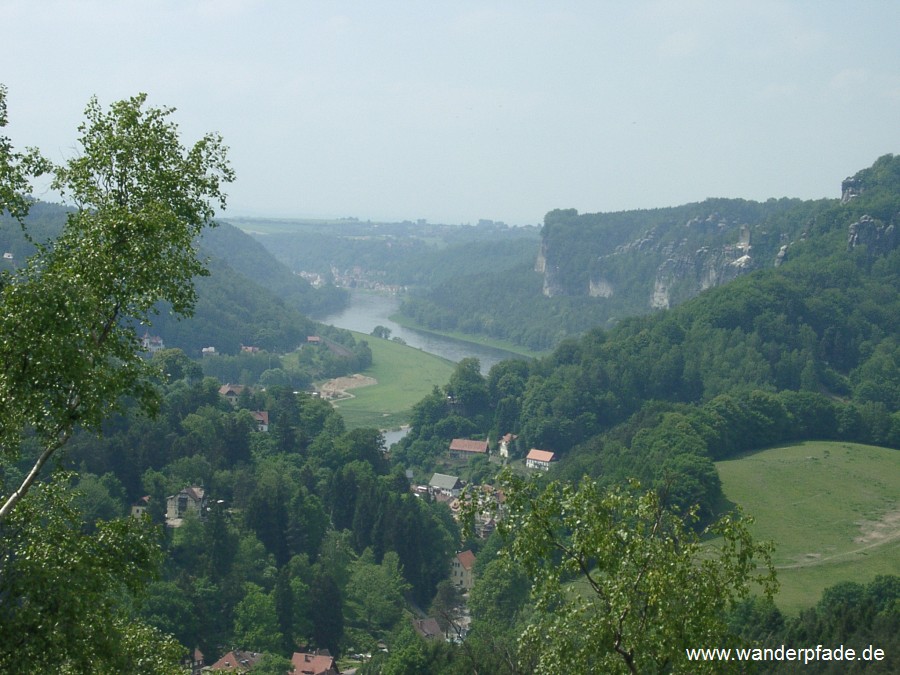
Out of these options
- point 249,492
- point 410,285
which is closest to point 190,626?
point 249,492

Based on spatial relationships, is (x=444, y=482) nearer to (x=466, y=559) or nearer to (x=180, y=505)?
(x=466, y=559)

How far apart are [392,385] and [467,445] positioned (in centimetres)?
2031

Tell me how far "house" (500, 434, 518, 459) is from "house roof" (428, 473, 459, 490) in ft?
→ 24.6

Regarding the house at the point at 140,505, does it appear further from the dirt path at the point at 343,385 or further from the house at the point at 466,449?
the dirt path at the point at 343,385

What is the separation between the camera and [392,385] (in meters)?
75.9

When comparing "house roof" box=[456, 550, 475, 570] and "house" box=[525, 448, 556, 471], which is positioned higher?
"house roof" box=[456, 550, 475, 570]

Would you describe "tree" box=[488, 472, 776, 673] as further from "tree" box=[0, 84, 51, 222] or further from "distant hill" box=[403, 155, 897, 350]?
"distant hill" box=[403, 155, 897, 350]

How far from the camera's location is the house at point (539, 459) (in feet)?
178

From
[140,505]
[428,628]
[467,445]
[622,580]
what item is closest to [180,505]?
[140,505]

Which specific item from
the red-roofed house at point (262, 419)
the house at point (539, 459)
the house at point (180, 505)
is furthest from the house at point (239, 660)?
the house at point (539, 459)

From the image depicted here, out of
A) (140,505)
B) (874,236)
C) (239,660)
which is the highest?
(874,236)

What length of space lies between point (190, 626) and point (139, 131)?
19875 mm

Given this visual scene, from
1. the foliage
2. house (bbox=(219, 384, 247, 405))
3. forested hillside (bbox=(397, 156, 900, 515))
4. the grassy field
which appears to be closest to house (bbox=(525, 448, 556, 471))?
forested hillside (bbox=(397, 156, 900, 515))

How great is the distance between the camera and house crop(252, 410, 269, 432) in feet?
147
